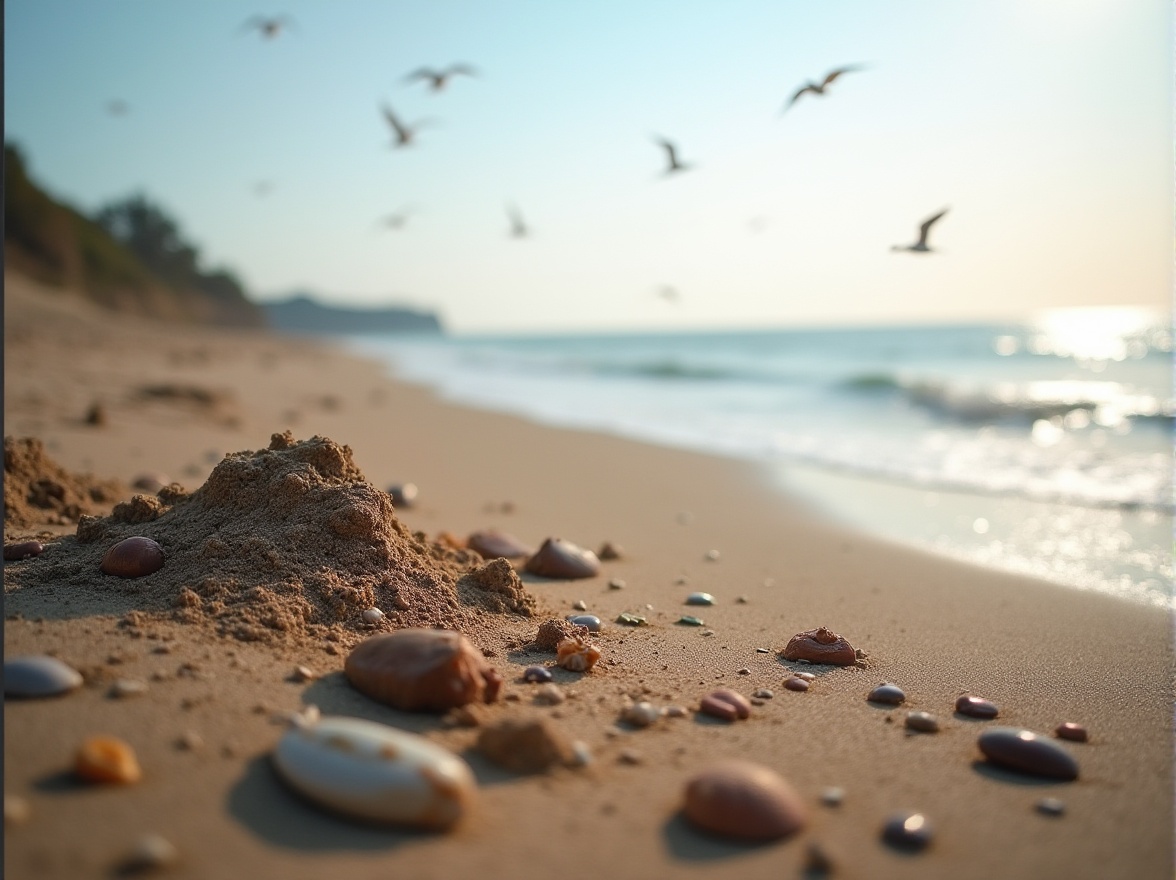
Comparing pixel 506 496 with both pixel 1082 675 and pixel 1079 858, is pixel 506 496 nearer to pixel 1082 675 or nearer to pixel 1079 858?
pixel 1082 675

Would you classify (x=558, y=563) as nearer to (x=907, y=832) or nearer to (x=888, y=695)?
(x=888, y=695)

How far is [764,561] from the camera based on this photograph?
4.80 m

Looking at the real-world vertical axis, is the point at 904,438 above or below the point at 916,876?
above

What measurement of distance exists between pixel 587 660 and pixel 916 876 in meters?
1.28

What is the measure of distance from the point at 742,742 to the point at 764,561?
8.16ft

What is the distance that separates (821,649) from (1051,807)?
108cm

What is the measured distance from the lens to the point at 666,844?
1.86 m

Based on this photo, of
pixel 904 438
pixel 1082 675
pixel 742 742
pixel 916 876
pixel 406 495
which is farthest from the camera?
pixel 904 438

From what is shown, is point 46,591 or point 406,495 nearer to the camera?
point 46,591

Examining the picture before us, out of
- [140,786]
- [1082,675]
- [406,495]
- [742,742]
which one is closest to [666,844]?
[742,742]

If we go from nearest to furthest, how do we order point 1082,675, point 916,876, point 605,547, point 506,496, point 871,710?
point 916,876
point 871,710
point 1082,675
point 605,547
point 506,496

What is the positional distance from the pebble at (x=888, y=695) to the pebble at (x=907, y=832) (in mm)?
811

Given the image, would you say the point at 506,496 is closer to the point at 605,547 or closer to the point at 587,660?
the point at 605,547

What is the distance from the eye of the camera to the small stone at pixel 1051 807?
2.09 metres
